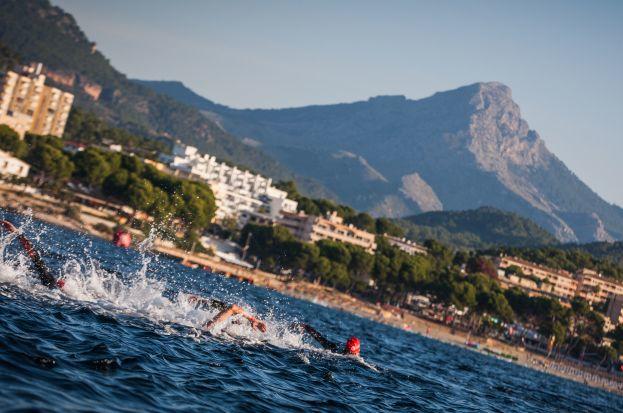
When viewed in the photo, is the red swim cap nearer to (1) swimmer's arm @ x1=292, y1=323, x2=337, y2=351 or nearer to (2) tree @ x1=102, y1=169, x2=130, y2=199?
(1) swimmer's arm @ x1=292, y1=323, x2=337, y2=351

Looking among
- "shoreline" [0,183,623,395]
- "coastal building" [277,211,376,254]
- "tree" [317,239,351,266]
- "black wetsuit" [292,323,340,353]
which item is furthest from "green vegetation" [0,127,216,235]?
"black wetsuit" [292,323,340,353]

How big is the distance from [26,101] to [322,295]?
303 feet

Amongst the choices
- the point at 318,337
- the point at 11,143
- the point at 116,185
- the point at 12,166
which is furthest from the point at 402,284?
the point at 318,337

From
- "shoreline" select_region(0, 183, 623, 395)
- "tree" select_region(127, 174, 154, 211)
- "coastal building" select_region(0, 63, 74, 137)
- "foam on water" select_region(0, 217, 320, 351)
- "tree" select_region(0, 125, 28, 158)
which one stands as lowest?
→ "shoreline" select_region(0, 183, 623, 395)

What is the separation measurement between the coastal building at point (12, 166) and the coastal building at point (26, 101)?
95.4ft

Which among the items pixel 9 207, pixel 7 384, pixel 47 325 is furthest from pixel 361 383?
pixel 9 207

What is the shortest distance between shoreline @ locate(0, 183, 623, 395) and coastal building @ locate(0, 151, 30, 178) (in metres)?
6.42

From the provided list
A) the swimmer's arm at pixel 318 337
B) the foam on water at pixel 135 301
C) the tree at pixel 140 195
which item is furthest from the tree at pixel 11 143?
the swimmer's arm at pixel 318 337

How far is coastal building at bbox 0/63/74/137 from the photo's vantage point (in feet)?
547

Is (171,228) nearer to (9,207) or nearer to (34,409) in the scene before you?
(9,207)

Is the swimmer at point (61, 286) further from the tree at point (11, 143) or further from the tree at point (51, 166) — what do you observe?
the tree at point (11, 143)

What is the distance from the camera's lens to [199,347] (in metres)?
26.1

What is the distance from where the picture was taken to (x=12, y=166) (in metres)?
124

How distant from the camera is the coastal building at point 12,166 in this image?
122250 mm
